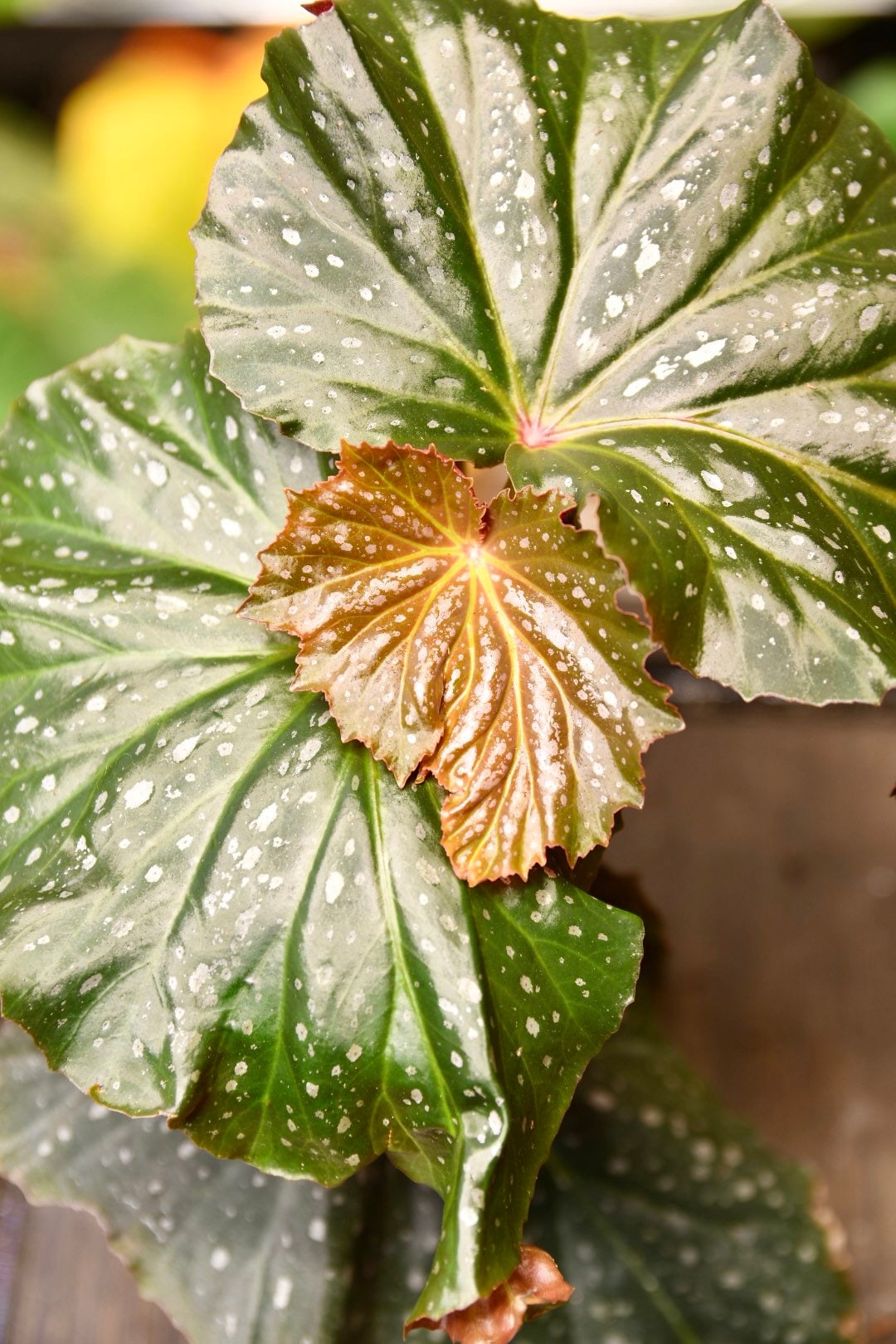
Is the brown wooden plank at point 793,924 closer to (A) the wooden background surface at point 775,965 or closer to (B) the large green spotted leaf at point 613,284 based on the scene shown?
(A) the wooden background surface at point 775,965

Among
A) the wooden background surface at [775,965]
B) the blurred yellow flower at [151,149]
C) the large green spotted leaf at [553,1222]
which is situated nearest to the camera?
the large green spotted leaf at [553,1222]

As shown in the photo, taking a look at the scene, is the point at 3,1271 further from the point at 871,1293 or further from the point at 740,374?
the point at 740,374

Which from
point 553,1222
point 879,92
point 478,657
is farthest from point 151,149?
point 553,1222

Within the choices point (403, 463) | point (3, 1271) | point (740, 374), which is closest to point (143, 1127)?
point (3, 1271)

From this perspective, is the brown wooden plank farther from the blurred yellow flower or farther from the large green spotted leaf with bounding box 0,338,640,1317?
the blurred yellow flower

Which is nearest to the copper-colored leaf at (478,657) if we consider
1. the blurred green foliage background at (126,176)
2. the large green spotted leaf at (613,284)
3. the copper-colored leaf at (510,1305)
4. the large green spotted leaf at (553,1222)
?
the large green spotted leaf at (613,284)

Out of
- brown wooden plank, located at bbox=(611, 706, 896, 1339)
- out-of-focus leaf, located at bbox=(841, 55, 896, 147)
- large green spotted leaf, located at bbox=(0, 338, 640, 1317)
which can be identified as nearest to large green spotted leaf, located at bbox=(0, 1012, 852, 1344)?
brown wooden plank, located at bbox=(611, 706, 896, 1339)
